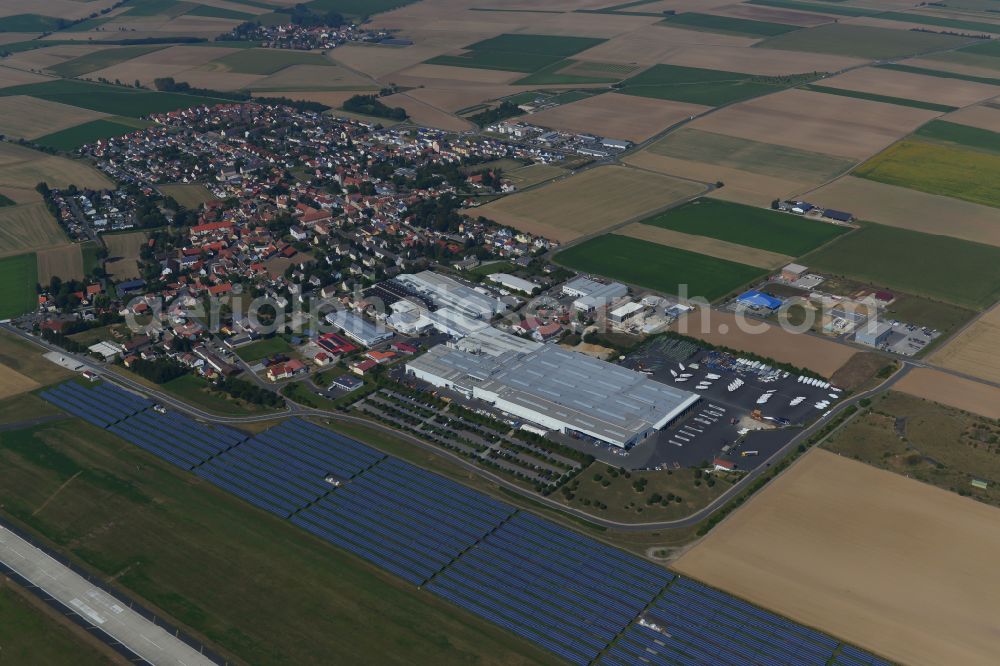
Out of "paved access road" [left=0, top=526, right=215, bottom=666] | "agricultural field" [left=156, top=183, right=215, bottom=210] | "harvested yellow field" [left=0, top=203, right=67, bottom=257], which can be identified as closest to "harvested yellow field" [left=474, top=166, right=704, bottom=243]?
"agricultural field" [left=156, top=183, right=215, bottom=210]

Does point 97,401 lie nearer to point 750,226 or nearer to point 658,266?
point 658,266

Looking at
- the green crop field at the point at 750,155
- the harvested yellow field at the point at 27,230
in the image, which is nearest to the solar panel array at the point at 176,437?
the harvested yellow field at the point at 27,230

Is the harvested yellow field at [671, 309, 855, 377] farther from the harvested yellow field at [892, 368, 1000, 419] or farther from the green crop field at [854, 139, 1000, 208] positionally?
the green crop field at [854, 139, 1000, 208]

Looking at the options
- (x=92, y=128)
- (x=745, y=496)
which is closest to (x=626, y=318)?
(x=745, y=496)

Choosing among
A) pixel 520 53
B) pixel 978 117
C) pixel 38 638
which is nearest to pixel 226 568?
pixel 38 638

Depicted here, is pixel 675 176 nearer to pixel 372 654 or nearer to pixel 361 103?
pixel 361 103

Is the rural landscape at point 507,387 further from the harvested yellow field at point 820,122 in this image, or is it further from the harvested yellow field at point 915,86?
the harvested yellow field at point 915,86
